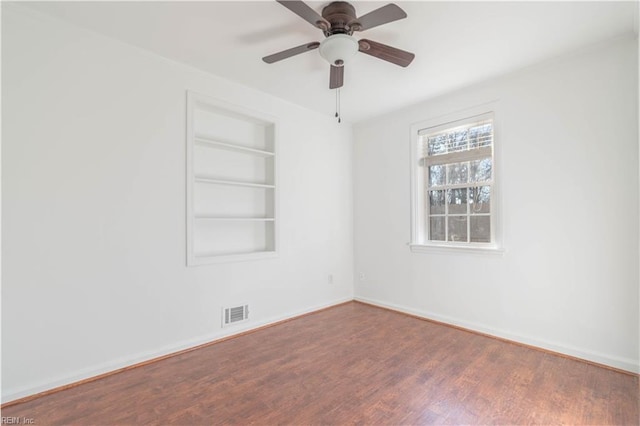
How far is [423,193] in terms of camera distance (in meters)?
3.86

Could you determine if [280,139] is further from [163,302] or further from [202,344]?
[202,344]

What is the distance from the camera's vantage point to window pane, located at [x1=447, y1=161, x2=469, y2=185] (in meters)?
3.44

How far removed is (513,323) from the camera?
2.99 m

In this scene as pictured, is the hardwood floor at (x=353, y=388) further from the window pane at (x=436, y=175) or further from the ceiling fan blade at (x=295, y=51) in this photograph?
the ceiling fan blade at (x=295, y=51)

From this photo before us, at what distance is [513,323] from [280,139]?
318cm

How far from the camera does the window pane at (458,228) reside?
11.4 ft

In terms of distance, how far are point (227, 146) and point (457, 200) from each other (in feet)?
8.70

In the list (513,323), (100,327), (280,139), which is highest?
(280,139)

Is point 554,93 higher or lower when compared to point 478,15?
lower

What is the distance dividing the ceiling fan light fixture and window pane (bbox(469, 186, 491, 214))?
2108 millimetres

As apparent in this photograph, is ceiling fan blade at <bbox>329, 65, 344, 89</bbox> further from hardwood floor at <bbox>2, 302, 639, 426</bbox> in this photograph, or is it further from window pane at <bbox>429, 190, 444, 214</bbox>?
hardwood floor at <bbox>2, 302, 639, 426</bbox>

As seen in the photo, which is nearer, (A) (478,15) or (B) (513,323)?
(A) (478,15)

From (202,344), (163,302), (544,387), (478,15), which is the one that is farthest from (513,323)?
(163,302)

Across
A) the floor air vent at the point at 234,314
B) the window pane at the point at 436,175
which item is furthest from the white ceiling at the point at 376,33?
the floor air vent at the point at 234,314
